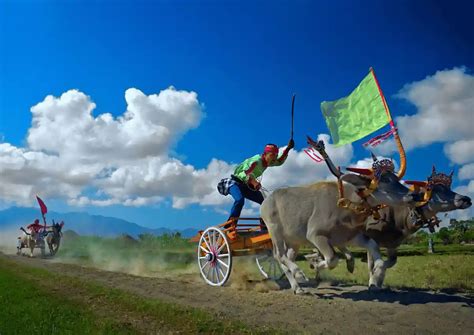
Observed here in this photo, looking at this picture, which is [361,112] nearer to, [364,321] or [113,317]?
[364,321]

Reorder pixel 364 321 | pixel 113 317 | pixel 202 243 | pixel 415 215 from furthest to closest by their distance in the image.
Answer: pixel 202 243, pixel 415 215, pixel 113 317, pixel 364 321

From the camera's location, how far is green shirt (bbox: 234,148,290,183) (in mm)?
10328

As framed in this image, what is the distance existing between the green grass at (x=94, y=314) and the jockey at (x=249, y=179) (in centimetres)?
322

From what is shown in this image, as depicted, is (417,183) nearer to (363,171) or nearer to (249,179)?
(363,171)

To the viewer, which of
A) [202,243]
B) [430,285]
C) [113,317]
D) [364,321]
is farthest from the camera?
[202,243]

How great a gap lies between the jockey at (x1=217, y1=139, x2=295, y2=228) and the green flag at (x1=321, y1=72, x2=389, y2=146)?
150cm

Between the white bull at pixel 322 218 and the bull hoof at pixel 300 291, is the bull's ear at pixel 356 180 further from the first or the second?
the bull hoof at pixel 300 291

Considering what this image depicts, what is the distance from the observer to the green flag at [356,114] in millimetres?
8562

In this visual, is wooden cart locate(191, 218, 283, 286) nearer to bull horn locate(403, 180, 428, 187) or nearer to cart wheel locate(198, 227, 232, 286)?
cart wheel locate(198, 227, 232, 286)

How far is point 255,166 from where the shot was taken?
10344 mm

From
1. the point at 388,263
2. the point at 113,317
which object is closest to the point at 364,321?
the point at 388,263

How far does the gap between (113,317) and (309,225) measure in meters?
3.88

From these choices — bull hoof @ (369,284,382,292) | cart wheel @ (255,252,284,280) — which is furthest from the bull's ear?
cart wheel @ (255,252,284,280)

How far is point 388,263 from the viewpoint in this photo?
8.66 m
